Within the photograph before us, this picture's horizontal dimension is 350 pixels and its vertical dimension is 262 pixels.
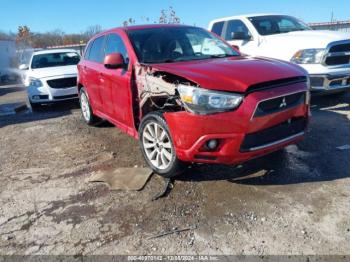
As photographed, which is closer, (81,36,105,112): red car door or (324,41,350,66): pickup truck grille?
(81,36,105,112): red car door

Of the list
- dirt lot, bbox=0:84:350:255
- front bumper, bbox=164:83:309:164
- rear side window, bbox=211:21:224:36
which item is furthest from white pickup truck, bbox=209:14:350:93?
front bumper, bbox=164:83:309:164

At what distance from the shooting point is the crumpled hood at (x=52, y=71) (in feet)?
30.9

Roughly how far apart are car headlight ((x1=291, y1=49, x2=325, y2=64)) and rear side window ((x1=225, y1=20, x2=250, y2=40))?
5.41 feet

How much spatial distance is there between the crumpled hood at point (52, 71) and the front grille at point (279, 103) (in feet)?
23.4

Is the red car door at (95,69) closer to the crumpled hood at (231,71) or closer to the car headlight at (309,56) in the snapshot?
the crumpled hood at (231,71)

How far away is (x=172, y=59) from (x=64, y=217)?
7.58 feet

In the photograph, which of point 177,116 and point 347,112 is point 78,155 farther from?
point 347,112

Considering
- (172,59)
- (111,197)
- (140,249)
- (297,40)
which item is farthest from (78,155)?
(297,40)

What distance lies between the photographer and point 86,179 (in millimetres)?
4406

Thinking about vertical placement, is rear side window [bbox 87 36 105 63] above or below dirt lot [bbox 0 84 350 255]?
above

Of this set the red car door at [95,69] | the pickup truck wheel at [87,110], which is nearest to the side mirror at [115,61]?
the red car door at [95,69]

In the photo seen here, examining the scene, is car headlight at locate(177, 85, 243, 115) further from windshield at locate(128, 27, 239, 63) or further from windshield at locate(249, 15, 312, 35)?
windshield at locate(249, 15, 312, 35)

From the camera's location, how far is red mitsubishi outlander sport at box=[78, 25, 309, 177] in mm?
3414

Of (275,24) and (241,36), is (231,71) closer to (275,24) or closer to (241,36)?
(241,36)
